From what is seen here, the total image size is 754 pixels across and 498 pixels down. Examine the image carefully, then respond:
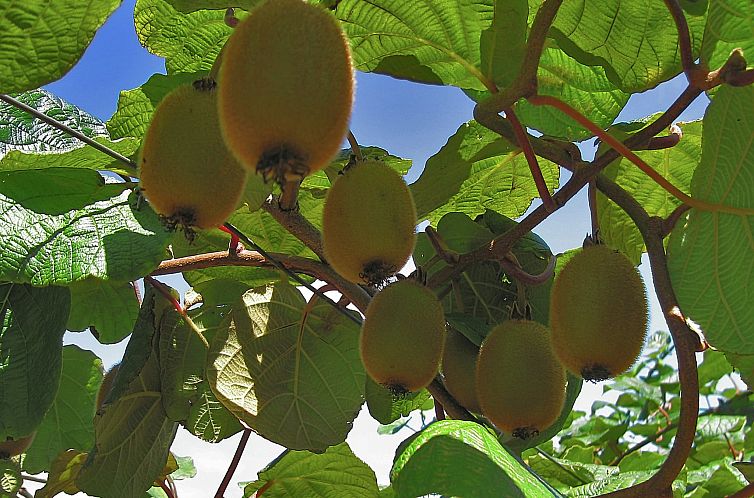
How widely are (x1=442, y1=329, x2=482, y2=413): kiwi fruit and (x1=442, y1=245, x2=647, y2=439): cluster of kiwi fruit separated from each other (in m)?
0.04

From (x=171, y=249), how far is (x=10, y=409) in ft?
1.57

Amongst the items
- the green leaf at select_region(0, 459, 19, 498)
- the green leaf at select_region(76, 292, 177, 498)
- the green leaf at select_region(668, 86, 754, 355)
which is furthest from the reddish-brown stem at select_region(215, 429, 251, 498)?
the green leaf at select_region(668, 86, 754, 355)

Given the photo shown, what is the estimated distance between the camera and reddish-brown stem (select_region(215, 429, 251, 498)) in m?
1.43

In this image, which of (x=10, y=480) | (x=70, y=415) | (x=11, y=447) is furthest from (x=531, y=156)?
(x=10, y=480)

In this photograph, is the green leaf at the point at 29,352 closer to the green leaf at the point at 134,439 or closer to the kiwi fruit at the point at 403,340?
the green leaf at the point at 134,439

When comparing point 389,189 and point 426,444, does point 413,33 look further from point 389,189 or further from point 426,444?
point 426,444

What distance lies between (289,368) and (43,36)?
0.76m

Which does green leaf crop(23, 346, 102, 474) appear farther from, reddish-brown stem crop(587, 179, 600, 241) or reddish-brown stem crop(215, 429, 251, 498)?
reddish-brown stem crop(587, 179, 600, 241)

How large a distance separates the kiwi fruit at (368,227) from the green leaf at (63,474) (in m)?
1.05

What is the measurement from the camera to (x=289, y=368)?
1327mm

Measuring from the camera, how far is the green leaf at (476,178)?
124 centimetres

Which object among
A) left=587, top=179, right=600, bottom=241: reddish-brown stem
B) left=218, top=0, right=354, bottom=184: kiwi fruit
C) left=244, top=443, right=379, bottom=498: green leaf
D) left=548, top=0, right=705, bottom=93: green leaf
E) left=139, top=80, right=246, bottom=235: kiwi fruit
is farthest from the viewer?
left=244, top=443, right=379, bottom=498: green leaf

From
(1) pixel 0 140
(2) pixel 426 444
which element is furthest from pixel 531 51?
(1) pixel 0 140

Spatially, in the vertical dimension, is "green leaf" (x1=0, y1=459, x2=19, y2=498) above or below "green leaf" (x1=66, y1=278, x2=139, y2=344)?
below
